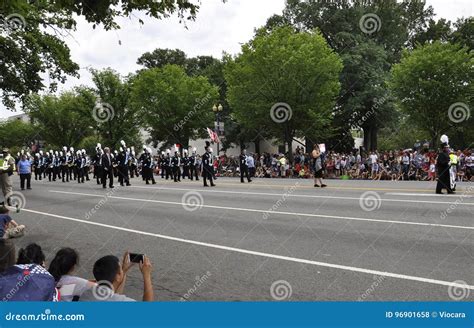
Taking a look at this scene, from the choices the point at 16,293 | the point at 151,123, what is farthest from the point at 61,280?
the point at 151,123

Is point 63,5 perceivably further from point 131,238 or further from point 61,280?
point 61,280

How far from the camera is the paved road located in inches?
235

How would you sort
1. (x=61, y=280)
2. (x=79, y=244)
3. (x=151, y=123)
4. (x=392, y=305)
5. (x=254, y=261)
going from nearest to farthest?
(x=392, y=305) < (x=61, y=280) < (x=254, y=261) < (x=79, y=244) < (x=151, y=123)

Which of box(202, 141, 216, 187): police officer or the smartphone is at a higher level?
box(202, 141, 216, 187): police officer

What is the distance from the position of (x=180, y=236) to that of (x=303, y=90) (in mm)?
29340

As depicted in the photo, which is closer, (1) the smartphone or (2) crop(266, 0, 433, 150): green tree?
(1) the smartphone

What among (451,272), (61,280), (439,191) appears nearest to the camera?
(61,280)

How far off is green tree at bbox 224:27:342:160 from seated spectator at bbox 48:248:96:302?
32.9 m

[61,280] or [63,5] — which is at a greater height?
[63,5]

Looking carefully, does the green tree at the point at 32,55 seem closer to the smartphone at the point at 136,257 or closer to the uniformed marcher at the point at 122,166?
the uniformed marcher at the point at 122,166

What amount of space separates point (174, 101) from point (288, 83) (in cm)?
1892

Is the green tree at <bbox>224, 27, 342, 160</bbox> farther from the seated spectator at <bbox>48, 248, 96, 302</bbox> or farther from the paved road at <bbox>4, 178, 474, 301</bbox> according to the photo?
the seated spectator at <bbox>48, 248, 96, 302</bbox>

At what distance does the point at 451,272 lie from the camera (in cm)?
630

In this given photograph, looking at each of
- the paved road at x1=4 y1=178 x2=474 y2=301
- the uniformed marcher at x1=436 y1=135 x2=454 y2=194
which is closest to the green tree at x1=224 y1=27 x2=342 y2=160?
the uniformed marcher at x1=436 y1=135 x2=454 y2=194
